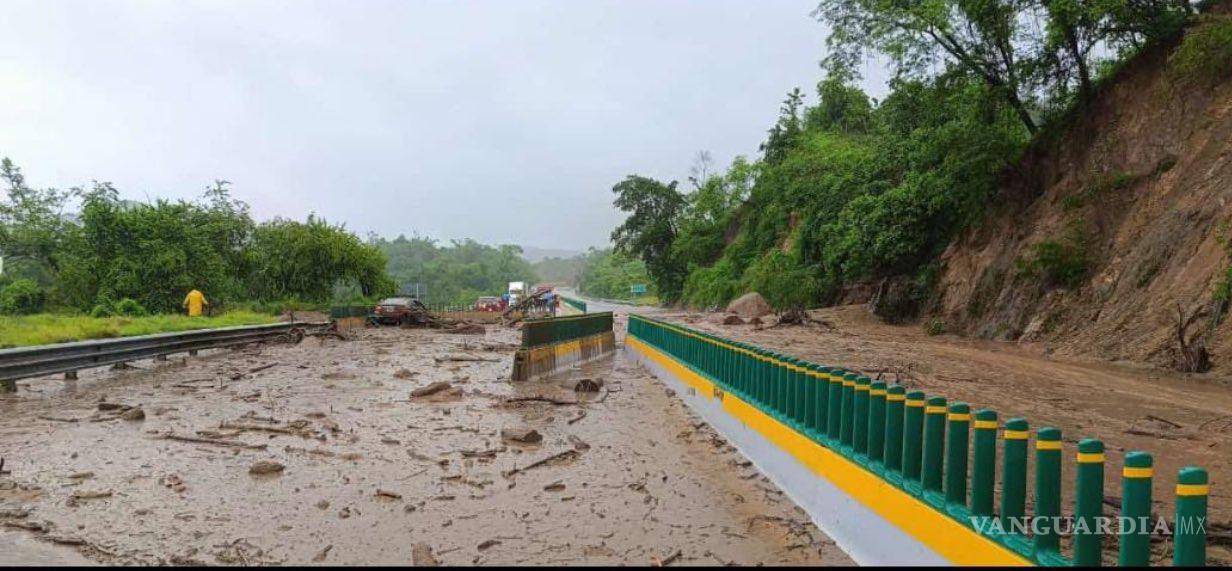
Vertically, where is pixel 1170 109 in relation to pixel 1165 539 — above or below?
above

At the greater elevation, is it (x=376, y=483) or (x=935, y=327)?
(x=935, y=327)

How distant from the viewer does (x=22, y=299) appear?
36312mm

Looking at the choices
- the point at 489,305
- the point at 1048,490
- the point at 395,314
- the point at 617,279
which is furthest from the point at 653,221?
the point at 1048,490

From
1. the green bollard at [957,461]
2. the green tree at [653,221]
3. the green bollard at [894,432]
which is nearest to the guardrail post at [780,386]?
the green bollard at [894,432]

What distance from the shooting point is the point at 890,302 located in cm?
2789

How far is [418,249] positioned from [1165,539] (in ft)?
595

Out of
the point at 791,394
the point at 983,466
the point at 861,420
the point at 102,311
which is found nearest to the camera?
the point at 983,466

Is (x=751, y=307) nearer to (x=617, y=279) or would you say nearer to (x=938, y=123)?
(x=938, y=123)

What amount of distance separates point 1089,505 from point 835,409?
2.64 m

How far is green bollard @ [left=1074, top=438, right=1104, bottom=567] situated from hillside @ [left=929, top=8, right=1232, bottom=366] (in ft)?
38.3

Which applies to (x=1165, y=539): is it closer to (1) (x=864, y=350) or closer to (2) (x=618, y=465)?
(2) (x=618, y=465)

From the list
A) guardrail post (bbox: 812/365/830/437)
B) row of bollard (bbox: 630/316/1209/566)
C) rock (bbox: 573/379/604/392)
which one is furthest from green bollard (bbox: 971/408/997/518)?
rock (bbox: 573/379/604/392)

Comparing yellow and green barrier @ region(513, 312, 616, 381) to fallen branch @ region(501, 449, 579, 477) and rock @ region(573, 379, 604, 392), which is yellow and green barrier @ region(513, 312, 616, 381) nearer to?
rock @ region(573, 379, 604, 392)

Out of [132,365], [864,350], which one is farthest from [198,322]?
[864,350]
